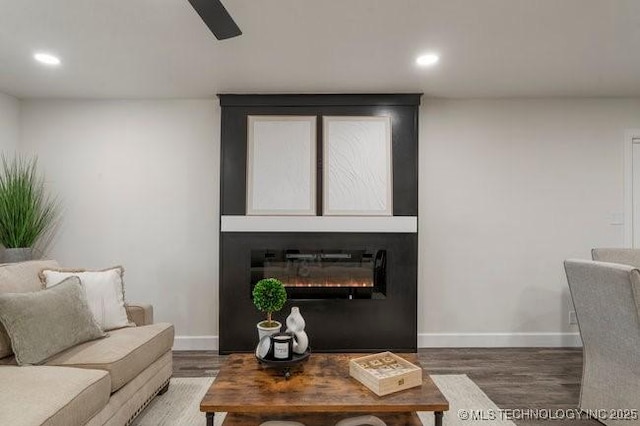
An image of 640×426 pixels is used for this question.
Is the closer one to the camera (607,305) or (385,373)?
(385,373)

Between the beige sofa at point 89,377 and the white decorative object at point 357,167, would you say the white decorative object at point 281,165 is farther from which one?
the beige sofa at point 89,377

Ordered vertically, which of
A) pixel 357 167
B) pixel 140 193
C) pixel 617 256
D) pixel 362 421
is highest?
pixel 357 167

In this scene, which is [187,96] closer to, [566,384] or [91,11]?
[91,11]

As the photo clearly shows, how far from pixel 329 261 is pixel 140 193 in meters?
2.00

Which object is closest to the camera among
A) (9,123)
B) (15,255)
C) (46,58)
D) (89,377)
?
(89,377)

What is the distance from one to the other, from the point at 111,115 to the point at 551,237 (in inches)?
180

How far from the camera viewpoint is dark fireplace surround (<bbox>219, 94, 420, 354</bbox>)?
11.9 feet

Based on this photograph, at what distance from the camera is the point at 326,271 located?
3721 millimetres

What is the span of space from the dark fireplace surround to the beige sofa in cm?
96

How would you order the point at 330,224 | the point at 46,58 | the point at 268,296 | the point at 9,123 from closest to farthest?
the point at 268,296 < the point at 46,58 < the point at 330,224 < the point at 9,123

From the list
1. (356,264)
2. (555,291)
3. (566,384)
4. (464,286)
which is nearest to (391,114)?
(356,264)

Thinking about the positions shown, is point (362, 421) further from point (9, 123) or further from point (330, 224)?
point (9, 123)

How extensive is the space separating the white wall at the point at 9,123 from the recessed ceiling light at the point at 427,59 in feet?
12.5

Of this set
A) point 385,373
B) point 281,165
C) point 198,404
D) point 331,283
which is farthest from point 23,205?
point 385,373
